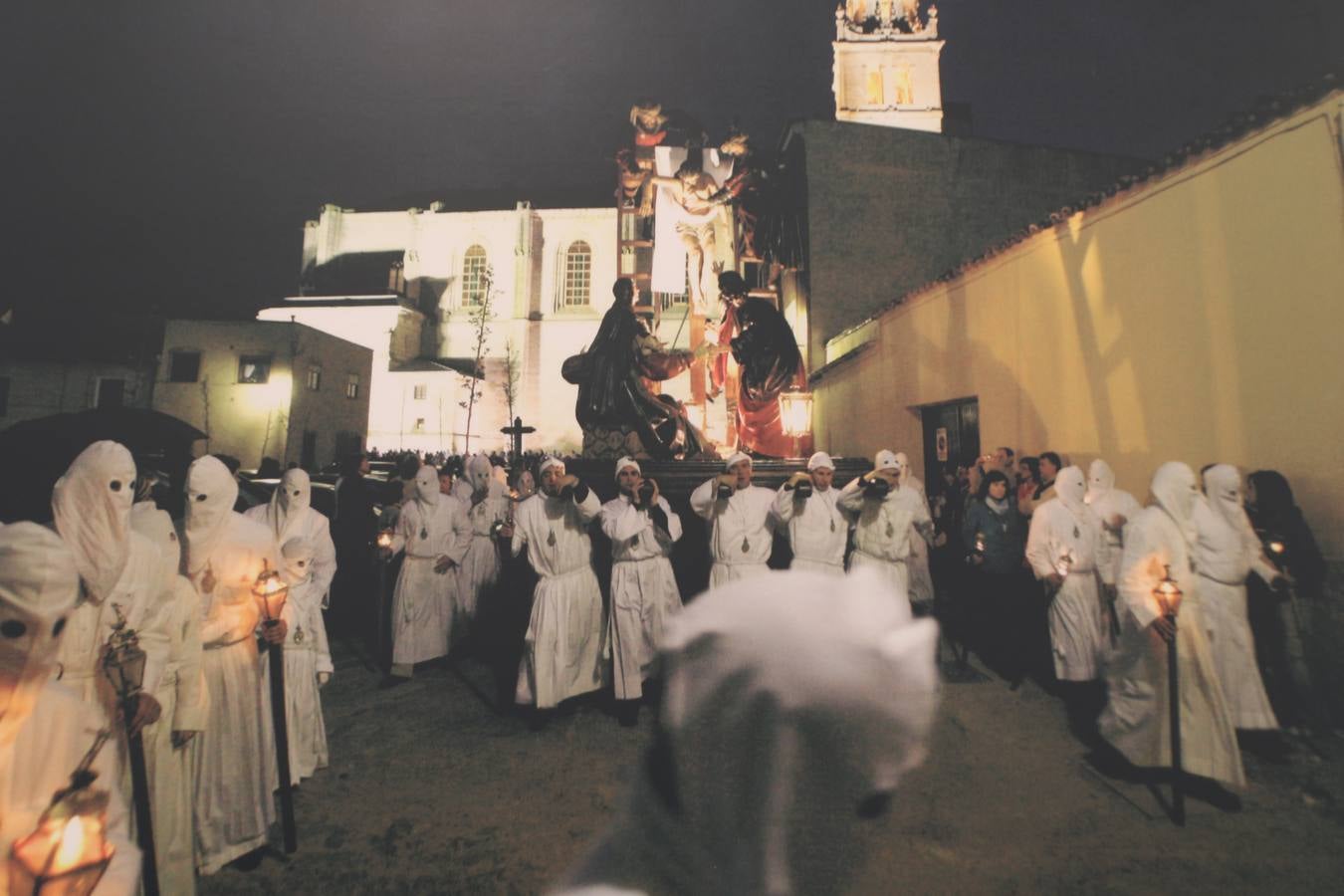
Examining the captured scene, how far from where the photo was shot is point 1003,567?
20.7 feet

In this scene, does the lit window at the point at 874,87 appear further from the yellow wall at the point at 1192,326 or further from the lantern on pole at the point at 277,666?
the lantern on pole at the point at 277,666

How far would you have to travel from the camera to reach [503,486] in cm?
870

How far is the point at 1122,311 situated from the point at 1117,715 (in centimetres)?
488

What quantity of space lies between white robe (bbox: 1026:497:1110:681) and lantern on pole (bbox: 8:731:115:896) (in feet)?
20.8

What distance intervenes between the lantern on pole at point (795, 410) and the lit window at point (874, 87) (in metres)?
31.2

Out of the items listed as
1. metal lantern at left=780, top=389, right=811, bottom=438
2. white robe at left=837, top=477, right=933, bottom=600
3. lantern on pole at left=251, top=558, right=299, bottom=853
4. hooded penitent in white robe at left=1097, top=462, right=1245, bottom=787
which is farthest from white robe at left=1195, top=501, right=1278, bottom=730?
lantern on pole at left=251, top=558, right=299, bottom=853

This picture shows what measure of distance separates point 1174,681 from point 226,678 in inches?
216

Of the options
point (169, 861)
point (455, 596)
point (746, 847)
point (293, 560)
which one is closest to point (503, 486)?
point (455, 596)

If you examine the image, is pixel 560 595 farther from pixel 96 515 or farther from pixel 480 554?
pixel 96 515

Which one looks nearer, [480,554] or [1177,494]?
[1177,494]

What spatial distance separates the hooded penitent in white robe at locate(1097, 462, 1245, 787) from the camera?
364cm

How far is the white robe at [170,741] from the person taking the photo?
2.58m

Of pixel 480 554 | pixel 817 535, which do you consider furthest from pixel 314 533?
pixel 817 535

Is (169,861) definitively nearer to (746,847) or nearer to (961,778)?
(746,847)
